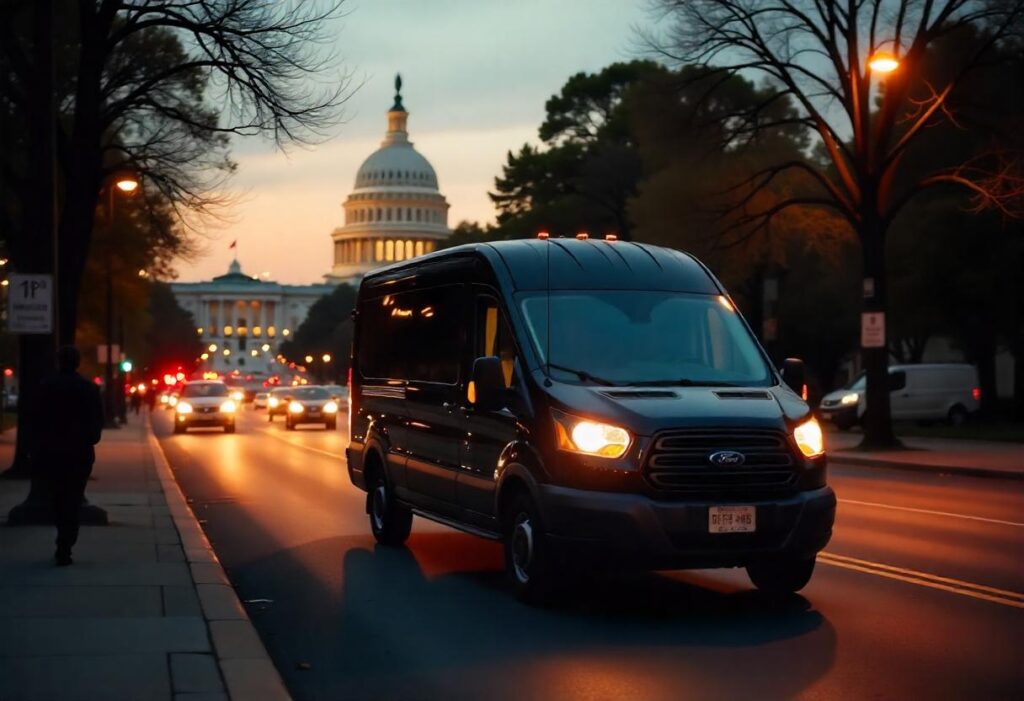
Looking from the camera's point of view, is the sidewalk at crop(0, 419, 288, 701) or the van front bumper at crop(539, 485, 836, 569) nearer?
the sidewalk at crop(0, 419, 288, 701)

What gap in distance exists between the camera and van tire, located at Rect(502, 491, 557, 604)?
10.5 meters

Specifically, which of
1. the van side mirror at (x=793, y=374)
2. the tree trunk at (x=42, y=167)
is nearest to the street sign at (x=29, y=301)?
the tree trunk at (x=42, y=167)

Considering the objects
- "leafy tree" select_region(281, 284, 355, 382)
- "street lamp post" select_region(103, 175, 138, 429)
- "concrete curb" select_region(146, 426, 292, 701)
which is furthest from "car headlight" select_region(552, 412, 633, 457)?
"leafy tree" select_region(281, 284, 355, 382)

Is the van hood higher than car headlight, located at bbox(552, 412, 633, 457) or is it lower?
higher

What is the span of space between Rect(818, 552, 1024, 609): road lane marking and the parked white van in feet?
114

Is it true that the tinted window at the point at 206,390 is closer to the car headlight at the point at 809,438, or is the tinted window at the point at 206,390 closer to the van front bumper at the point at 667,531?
the car headlight at the point at 809,438

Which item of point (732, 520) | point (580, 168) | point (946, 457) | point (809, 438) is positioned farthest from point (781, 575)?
point (580, 168)

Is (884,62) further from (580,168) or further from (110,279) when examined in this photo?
(580,168)

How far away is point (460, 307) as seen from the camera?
502 inches

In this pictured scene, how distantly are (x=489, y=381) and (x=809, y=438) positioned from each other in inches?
85.3

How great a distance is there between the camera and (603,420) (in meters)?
10.2

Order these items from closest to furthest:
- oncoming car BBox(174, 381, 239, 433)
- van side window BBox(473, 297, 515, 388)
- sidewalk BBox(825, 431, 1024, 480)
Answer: van side window BBox(473, 297, 515, 388) → sidewalk BBox(825, 431, 1024, 480) → oncoming car BBox(174, 381, 239, 433)

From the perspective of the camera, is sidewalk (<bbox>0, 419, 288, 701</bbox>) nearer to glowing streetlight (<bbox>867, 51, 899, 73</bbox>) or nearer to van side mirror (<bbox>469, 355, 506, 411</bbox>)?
van side mirror (<bbox>469, 355, 506, 411</bbox>)

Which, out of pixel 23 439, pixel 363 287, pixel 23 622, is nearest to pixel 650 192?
pixel 23 439
